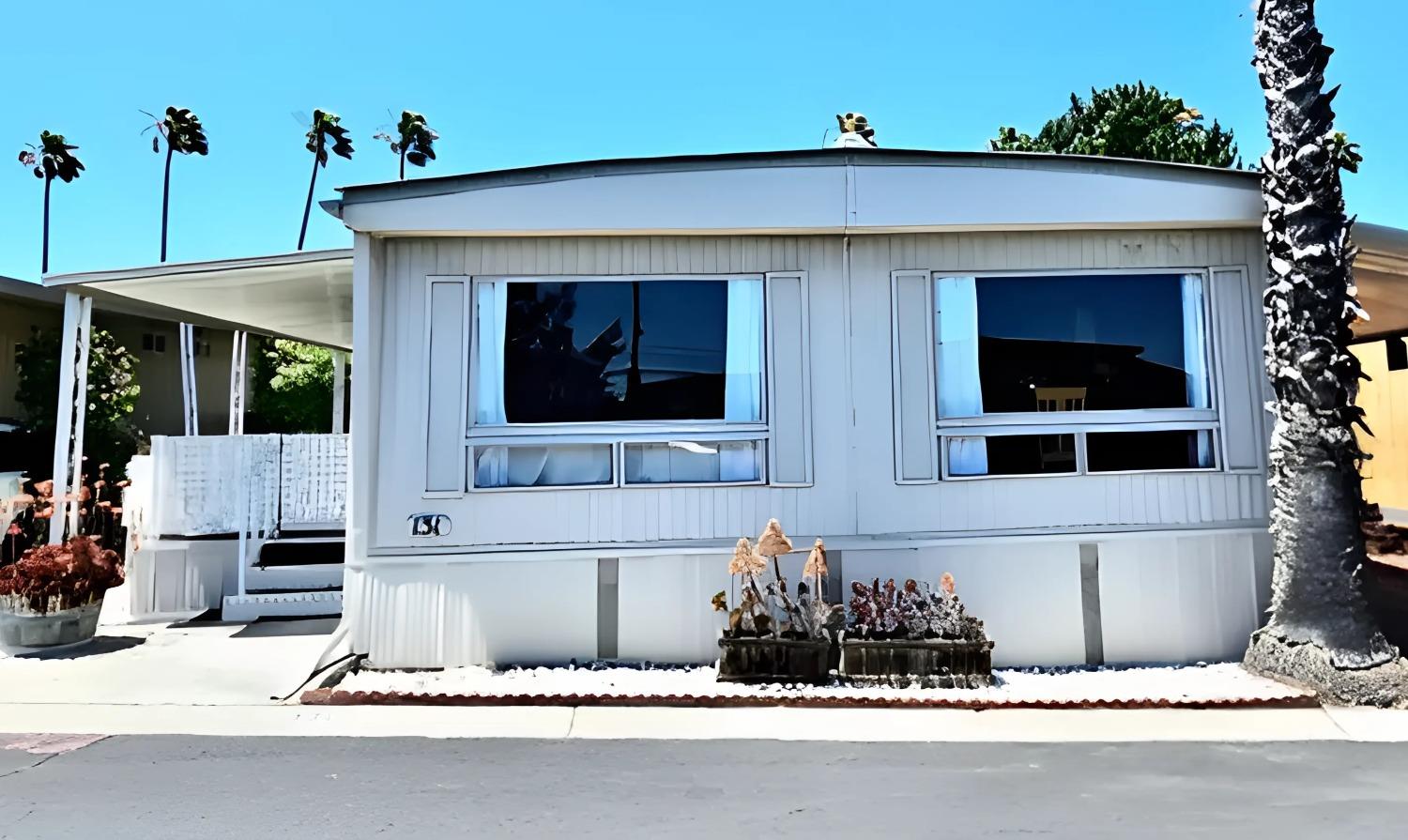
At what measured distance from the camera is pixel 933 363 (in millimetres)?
5625

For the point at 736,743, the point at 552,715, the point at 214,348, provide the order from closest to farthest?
the point at 736,743 → the point at 552,715 → the point at 214,348

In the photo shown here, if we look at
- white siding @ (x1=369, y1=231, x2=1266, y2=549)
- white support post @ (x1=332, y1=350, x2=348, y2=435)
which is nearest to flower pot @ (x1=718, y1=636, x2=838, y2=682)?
white siding @ (x1=369, y1=231, x2=1266, y2=549)

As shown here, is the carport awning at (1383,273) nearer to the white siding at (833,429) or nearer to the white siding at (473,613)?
the white siding at (833,429)

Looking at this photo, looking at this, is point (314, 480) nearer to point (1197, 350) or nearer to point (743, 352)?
point (743, 352)

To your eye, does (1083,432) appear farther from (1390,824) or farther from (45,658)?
(45,658)

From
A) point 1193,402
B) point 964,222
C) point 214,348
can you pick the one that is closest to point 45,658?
point 964,222

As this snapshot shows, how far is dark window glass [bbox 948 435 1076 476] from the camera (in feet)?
18.4

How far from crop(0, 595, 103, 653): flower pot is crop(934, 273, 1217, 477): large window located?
20.8ft

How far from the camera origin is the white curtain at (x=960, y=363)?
5625 mm

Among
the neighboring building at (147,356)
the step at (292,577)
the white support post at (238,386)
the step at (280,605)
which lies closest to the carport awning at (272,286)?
the white support post at (238,386)

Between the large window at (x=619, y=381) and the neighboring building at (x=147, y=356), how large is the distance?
1147 cm

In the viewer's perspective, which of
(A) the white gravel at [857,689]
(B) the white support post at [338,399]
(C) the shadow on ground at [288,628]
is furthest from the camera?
(B) the white support post at [338,399]

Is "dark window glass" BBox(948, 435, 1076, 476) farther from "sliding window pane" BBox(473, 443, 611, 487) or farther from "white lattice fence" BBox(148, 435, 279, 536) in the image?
"white lattice fence" BBox(148, 435, 279, 536)

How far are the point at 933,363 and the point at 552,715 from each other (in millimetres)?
3305
